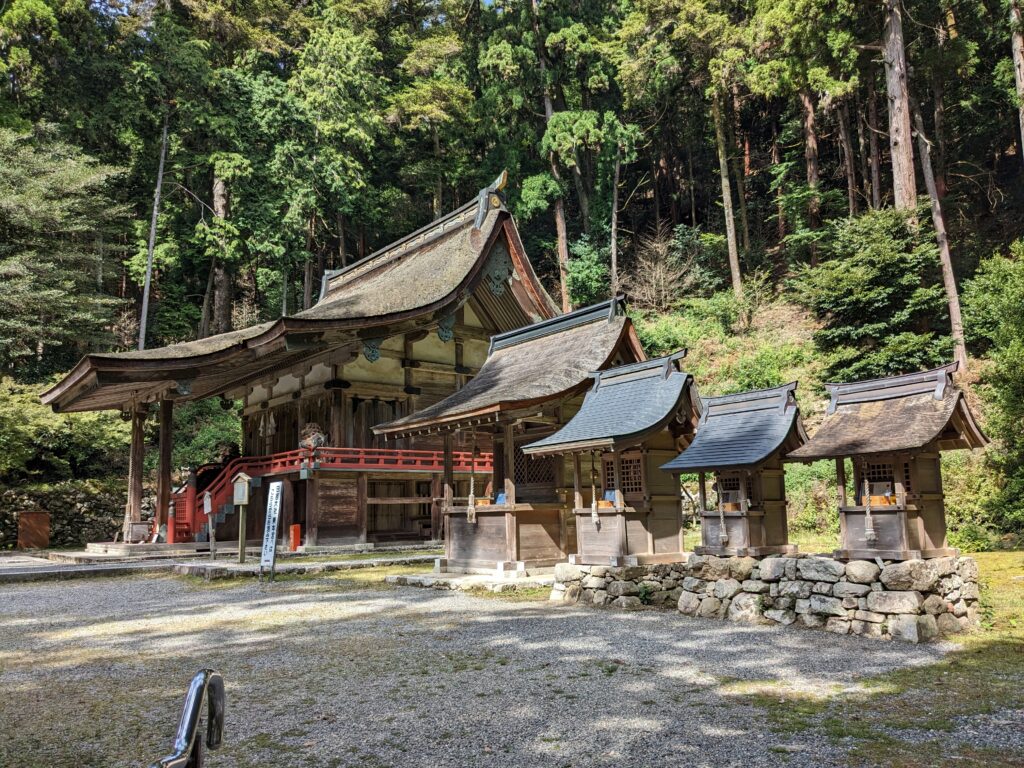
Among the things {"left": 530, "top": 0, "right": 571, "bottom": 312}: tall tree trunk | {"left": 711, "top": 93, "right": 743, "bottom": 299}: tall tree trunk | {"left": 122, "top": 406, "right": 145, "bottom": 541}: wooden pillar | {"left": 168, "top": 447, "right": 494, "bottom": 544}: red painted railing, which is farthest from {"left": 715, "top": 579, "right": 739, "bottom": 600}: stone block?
{"left": 530, "top": 0, "right": 571, "bottom": 312}: tall tree trunk

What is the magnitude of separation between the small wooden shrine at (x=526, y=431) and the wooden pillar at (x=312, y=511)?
3.91 m

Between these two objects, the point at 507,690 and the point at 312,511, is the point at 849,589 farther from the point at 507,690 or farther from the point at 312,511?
the point at 312,511

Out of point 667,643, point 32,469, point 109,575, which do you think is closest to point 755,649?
point 667,643

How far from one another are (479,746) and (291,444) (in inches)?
662

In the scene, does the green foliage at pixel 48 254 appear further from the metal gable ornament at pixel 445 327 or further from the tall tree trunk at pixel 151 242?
the metal gable ornament at pixel 445 327

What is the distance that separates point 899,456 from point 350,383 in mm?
13348

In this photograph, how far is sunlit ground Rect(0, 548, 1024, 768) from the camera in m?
3.85

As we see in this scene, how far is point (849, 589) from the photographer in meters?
7.05

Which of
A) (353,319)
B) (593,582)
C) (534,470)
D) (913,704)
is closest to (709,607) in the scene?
(593,582)

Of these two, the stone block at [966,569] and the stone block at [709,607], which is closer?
the stone block at [966,569]

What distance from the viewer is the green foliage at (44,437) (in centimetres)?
1842

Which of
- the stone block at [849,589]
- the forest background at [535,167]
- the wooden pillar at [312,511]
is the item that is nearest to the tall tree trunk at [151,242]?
the forest background at [535,167]

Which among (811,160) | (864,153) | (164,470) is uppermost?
(864,153)

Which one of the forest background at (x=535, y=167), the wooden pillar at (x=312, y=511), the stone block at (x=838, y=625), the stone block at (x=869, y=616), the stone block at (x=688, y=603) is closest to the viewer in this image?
the stone block at (x=869, y=616)
